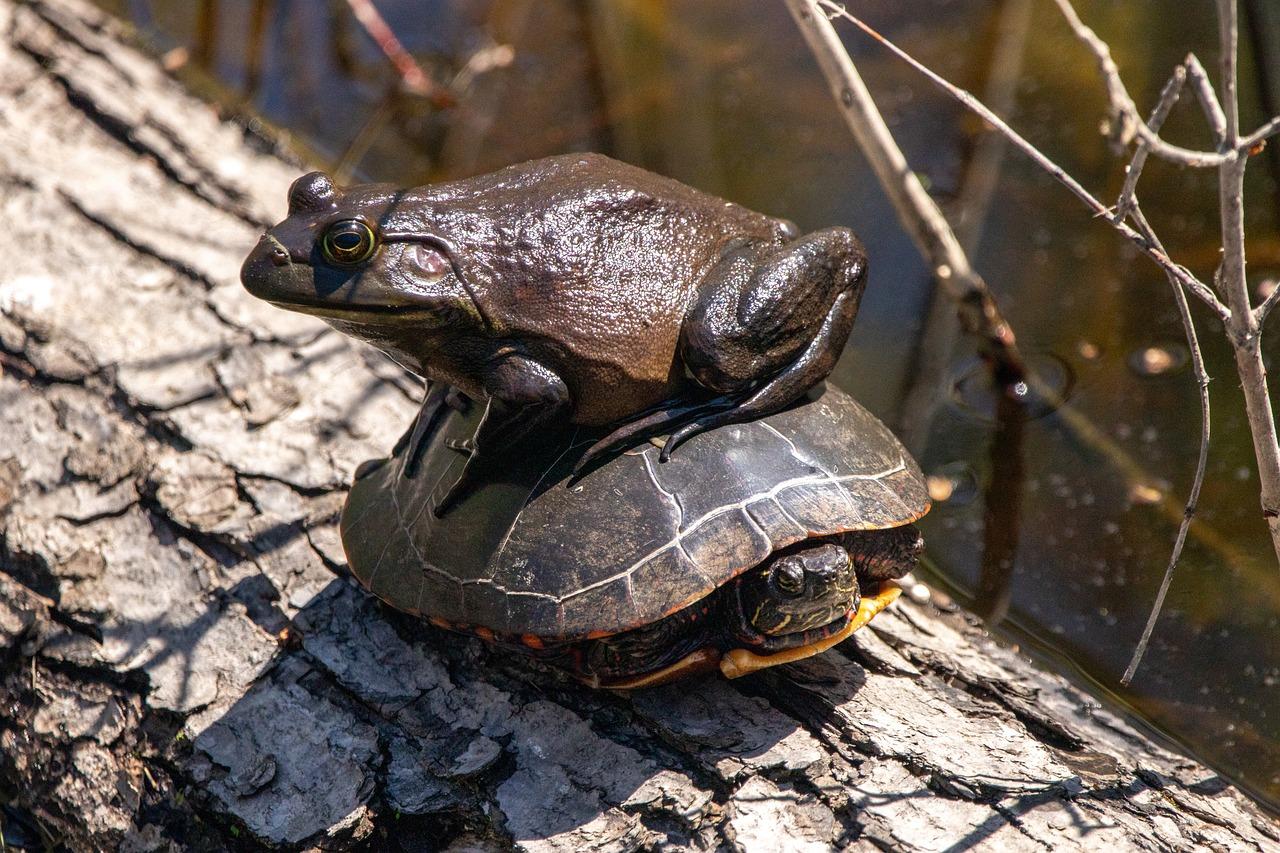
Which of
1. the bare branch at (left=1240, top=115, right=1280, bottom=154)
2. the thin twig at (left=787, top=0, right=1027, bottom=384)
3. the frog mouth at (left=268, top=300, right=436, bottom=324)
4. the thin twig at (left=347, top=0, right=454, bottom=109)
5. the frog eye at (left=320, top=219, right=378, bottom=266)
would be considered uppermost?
the bare branch at (left=1240, top=115, right=1280, bottom=154)

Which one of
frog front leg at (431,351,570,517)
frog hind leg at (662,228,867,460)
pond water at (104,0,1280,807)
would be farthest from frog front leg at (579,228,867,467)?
pond water at (104,0,1280,807)

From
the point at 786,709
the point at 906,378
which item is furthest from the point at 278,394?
the point at 906,378

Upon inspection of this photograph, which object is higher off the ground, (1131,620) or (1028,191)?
(1028,191)

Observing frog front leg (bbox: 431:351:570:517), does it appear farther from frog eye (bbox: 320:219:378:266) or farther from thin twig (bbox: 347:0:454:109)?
thin twig (bbox: 347:0:454:109)

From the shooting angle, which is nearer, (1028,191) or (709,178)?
(1028,191)

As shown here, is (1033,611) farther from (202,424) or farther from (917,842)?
(202,424)

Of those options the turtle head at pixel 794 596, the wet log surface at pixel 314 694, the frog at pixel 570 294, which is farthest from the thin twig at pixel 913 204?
the turtle head at pixel 794 596
